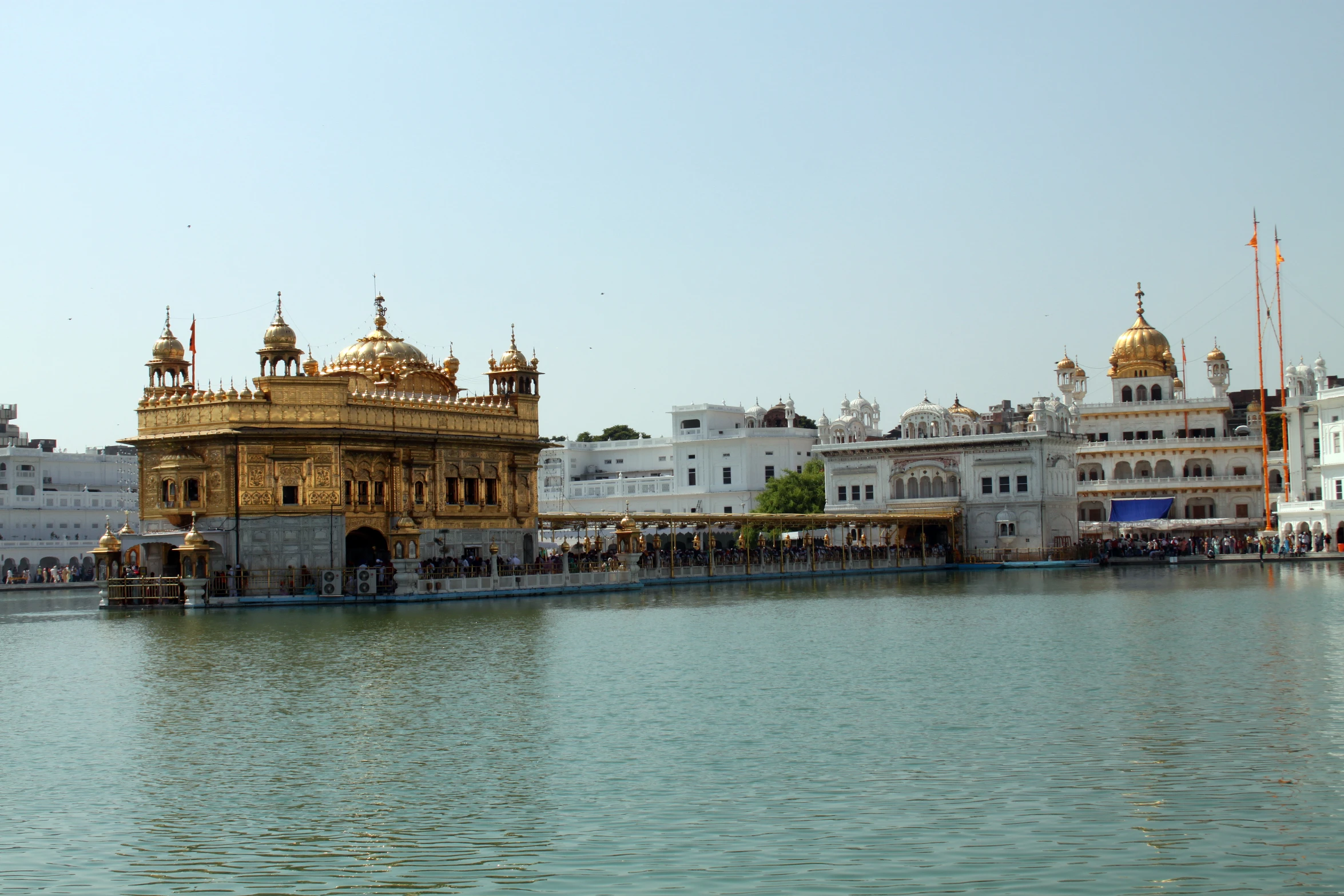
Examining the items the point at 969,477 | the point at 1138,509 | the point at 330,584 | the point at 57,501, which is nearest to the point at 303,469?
the point at 330,584

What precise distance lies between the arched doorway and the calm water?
18.9m

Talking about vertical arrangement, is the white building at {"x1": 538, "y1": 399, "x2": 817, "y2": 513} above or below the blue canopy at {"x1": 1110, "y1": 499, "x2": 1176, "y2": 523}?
above

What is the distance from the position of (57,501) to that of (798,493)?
3925cm

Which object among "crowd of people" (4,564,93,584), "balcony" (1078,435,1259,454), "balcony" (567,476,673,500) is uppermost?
"balcony" (1078,435,1259,454)

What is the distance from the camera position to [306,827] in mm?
13484

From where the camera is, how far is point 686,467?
295 ft

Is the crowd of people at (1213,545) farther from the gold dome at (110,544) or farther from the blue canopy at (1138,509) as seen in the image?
the gold dome at (110,544)

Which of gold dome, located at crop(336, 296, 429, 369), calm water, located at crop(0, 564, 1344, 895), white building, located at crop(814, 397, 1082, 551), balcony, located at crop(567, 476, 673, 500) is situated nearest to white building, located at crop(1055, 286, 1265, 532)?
white building, located at crop(814, 397, 1082, 551)

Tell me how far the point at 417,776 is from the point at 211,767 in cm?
231

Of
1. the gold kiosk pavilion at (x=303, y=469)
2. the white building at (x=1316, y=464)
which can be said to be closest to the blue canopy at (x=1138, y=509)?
the white building at (x=1316, y=464)

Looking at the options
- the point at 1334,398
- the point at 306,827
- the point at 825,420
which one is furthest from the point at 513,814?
the point at 825,420

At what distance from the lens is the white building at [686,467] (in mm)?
88625

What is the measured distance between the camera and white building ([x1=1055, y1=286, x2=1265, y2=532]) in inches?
3115

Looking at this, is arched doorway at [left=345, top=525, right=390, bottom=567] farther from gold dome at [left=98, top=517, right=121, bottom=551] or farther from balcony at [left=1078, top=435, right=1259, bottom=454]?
balcony at [left=1078, top=435, right=1259, bottom=454]
